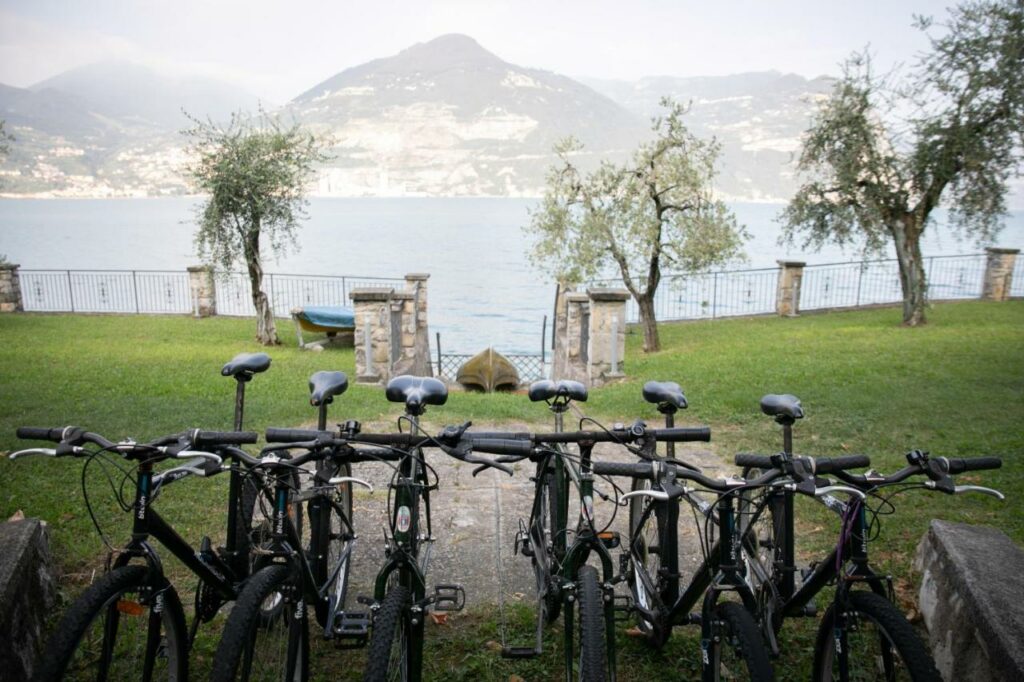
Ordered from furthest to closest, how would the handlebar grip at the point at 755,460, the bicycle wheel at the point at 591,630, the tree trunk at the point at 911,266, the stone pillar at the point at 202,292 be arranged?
the stone pillar at the point at 202,292
the tree trunk at the point at 911,266
the handlebar grip at the point at 755,460
the bicycle wheel at the point at 591,630

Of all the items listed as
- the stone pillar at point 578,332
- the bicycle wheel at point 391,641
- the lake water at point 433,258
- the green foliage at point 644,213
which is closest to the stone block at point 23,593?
the bicycle wheel at point 391,641

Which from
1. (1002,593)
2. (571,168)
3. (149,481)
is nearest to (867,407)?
(1002,593)

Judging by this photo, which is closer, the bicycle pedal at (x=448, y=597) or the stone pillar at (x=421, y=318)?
the bicycle pedal at (x=448, y=597)

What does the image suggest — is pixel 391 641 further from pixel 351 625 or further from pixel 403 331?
pixel 403 331

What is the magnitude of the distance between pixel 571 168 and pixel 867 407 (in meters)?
10.9

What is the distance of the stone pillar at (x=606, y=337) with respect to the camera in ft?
44.8

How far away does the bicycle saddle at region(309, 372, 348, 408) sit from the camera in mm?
3434

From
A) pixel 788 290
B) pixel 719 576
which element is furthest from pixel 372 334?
pixel 788 290

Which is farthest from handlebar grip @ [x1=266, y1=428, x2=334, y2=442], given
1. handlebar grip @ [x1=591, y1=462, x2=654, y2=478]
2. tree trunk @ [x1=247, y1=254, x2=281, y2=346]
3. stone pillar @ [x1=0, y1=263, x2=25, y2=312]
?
stone pillar @ [x1=0, y1=263, x2=25, y2=312]

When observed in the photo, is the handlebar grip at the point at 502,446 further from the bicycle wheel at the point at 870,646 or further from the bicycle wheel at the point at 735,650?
the bicycle wheel at the point at 870,646

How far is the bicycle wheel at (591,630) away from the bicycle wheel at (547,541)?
23.7 inches

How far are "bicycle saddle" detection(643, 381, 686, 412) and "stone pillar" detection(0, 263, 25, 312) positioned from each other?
2250 centimetres

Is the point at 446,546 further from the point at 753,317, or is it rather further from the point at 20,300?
the point at 20,300

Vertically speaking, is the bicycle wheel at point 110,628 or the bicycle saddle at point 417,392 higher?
the bicycle saddle at point 417,392
